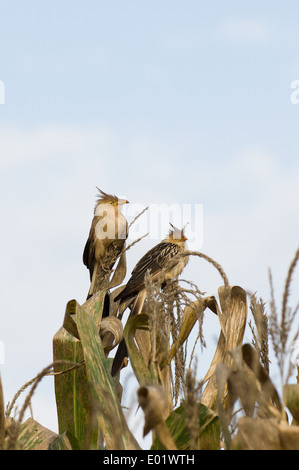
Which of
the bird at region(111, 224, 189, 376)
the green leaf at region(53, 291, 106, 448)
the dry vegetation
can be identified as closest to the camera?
the dry vegetation

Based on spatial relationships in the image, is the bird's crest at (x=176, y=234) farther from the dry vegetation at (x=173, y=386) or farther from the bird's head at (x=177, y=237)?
the dry vegetation at (x=173, y=386)

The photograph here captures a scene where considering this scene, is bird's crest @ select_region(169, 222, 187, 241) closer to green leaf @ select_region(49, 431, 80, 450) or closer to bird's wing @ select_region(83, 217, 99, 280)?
bird's wing @ select_region(83, 217, 99, 280)

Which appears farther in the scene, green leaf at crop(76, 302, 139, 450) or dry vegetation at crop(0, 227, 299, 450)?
green leaf at crop(76, 302, 139, 450)

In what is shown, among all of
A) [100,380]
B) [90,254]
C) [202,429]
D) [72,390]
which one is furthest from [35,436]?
[90,254]

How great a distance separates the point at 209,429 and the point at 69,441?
2.15 ft

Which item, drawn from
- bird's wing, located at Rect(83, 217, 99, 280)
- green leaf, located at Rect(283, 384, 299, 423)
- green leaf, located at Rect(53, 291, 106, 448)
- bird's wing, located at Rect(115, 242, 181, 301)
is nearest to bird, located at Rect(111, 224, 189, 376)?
bird's wing, located at Rect(115, 242, 181, 301)

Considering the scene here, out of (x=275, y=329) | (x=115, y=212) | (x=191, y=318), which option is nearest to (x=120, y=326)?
(x=191, y=318)

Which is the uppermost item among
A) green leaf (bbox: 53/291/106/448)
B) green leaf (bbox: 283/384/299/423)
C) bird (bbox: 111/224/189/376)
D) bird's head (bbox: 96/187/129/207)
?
bird's head (bbox: 96/187/129/207)

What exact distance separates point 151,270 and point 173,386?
3.94 meters

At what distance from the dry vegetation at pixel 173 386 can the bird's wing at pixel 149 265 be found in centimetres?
121

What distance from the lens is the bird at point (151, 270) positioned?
410 cm

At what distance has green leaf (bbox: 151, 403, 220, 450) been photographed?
208 centimetres

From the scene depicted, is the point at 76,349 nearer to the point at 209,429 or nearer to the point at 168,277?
the point at 209,429

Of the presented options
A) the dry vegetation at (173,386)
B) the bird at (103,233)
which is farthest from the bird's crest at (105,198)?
the dry vegetation at (173,386)
